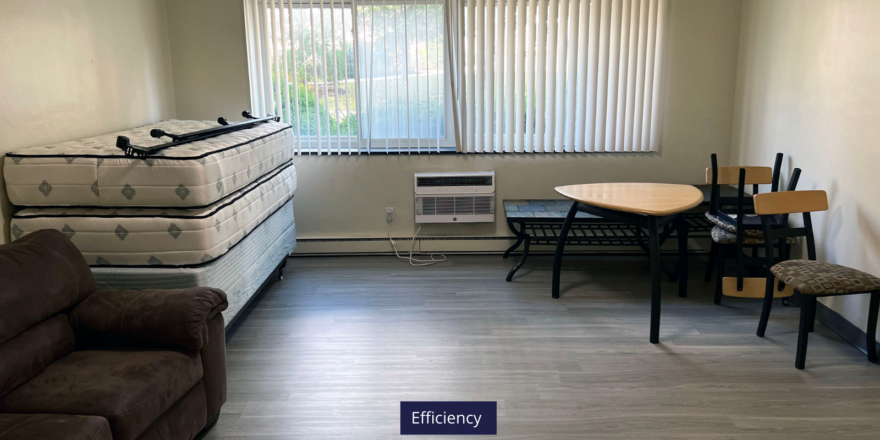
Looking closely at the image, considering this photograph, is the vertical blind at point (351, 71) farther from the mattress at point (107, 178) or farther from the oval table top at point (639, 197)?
the mattress at point (107, 178)

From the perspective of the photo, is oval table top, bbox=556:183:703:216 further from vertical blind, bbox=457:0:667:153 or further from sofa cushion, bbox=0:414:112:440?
sofa cushion, bbox=0:414:112:440

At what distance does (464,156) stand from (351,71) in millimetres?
1064

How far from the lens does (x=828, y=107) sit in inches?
128

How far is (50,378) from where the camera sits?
190 cm

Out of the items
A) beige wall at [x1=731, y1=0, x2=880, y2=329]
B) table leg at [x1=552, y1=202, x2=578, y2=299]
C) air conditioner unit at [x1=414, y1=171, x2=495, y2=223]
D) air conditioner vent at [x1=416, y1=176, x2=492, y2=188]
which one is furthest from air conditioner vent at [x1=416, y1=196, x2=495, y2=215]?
beige wall at [x1=731, y1=0, x2=880, y2=329]

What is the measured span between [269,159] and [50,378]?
1.88 m

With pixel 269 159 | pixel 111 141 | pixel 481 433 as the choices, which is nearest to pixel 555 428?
pixel 481 433

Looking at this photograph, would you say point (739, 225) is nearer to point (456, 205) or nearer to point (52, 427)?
point (456, 205)

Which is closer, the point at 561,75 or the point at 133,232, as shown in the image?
the point at 133,232

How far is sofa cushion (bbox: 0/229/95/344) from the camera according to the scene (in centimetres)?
191

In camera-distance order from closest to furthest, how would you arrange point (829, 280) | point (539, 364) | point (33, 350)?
point (33, 350) → point (829, 280) → point (539, 364)

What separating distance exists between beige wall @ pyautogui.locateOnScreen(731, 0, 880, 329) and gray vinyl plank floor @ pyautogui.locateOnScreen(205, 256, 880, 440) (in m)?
0.57

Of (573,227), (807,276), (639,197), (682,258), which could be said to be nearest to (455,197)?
(573,227)

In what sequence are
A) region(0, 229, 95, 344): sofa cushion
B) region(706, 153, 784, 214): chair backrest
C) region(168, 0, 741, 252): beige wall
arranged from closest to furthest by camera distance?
region(0, 229, 95, 344): sofa cushion, region(706, 153, 784, 214): chair backrest, region(168, 0, 741, 252): beige wall
